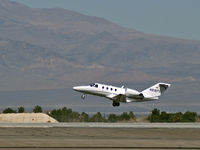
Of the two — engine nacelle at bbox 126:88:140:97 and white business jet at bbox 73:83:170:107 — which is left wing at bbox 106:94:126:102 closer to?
white business jet at bbox 73:83:170:107

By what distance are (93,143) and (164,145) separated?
632 cm

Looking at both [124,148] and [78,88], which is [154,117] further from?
[124,148]

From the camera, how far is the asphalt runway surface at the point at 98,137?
57500 millimetres

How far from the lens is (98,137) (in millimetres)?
68062

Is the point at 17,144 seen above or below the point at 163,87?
below

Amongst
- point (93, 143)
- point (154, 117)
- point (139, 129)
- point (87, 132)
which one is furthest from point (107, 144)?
point (154, 117)

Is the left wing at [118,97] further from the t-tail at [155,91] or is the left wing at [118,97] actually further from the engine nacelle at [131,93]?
the t-tail at [155,91]

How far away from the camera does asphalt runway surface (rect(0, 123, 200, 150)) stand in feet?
189

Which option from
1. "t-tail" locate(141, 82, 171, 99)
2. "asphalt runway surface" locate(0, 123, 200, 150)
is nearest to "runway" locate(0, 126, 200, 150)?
"asphalt runway surface" locate(0, 123, 200, 150)

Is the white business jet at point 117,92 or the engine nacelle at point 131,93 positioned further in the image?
the engine nacelle at point 131,93

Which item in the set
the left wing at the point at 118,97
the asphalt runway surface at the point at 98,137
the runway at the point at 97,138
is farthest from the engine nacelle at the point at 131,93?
the runway at the point at 97,138

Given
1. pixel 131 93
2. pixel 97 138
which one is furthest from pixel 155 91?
pixel 97 138

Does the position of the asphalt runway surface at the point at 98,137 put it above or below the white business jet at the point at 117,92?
below

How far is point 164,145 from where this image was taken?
5906 cm
